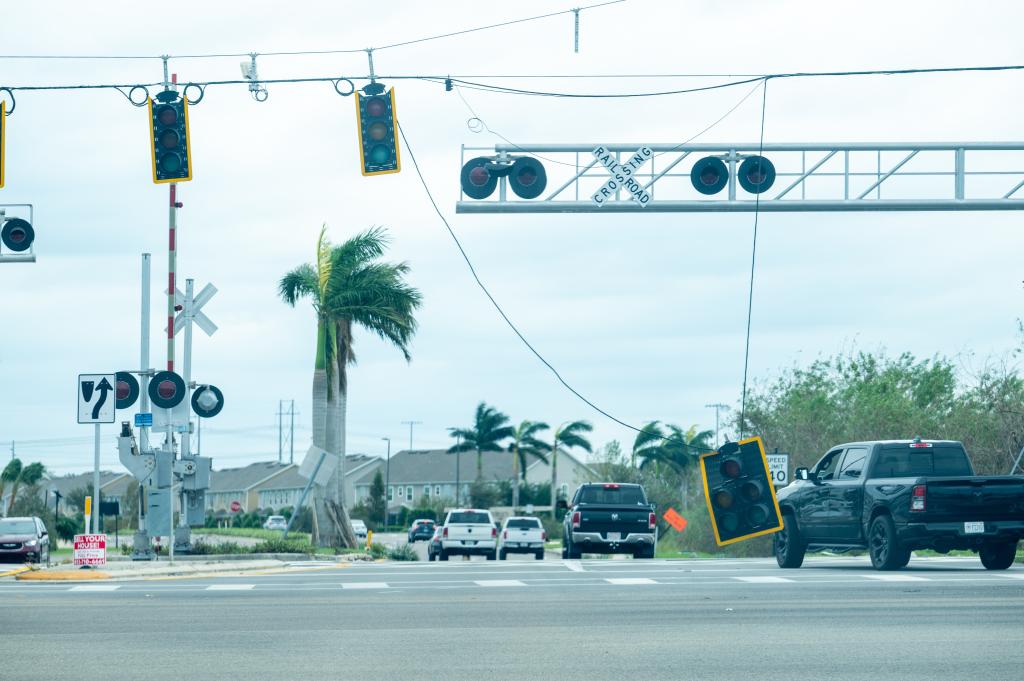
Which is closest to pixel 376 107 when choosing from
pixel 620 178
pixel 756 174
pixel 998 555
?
pixel 620 178

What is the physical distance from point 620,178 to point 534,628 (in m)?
10.8

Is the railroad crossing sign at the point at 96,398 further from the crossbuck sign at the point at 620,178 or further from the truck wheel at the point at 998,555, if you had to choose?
the truck wheel at the point at 998,555

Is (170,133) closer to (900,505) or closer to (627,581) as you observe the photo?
(627,581)

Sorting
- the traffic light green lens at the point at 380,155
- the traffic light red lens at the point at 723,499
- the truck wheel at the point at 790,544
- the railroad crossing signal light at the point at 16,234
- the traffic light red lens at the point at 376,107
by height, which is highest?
the traffic light red lens at the point at 376,107

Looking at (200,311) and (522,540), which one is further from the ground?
(200,311)

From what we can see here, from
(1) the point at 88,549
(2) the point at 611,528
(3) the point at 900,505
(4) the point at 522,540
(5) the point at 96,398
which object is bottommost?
(4) the point at 522,540

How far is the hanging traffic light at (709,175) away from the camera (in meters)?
22.5

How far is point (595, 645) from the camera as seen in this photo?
38.1 feet

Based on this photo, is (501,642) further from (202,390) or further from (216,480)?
(216,480)

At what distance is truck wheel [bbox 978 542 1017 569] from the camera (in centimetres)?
2075

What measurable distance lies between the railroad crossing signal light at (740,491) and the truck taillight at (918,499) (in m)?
1.86

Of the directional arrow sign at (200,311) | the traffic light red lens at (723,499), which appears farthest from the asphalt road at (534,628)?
the directional arrow sign at (200,311)

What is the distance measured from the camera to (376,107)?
62.6 feet

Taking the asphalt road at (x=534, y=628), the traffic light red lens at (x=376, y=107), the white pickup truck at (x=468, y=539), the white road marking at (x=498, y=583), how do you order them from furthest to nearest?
1. the white pickup truck at (x=468, y=539)
2. the white road marking at (x=498, y=583)
3. the traffic light red lens at (x=376, y=107)
4. the asphalt road at (x=534, y=628)
